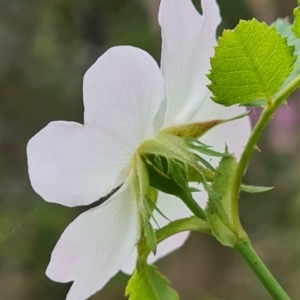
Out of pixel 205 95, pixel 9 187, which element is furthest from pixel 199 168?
pixel 9 187

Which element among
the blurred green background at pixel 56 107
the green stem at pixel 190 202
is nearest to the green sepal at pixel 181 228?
the green stem at pixel 190 202

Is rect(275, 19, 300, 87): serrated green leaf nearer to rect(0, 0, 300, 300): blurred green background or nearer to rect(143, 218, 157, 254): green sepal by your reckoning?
rect(143, 218, 157, 254): green sepal

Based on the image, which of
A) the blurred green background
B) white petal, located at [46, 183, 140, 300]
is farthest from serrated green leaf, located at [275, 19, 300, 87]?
the blurred green background

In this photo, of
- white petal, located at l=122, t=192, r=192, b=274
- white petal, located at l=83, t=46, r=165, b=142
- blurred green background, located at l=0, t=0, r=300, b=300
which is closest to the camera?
white petal, located at l=83, t=46, r=165, b=142

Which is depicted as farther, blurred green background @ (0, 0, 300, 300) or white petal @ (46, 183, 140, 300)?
blurred green background @ (0, 0, 300, 300)

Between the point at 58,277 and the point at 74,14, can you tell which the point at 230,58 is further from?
the point at 74,14

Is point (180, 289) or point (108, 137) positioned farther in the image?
point (180, 289)

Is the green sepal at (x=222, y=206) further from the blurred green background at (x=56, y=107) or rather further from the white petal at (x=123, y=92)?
the blurred green background at (x=56, y=107)
